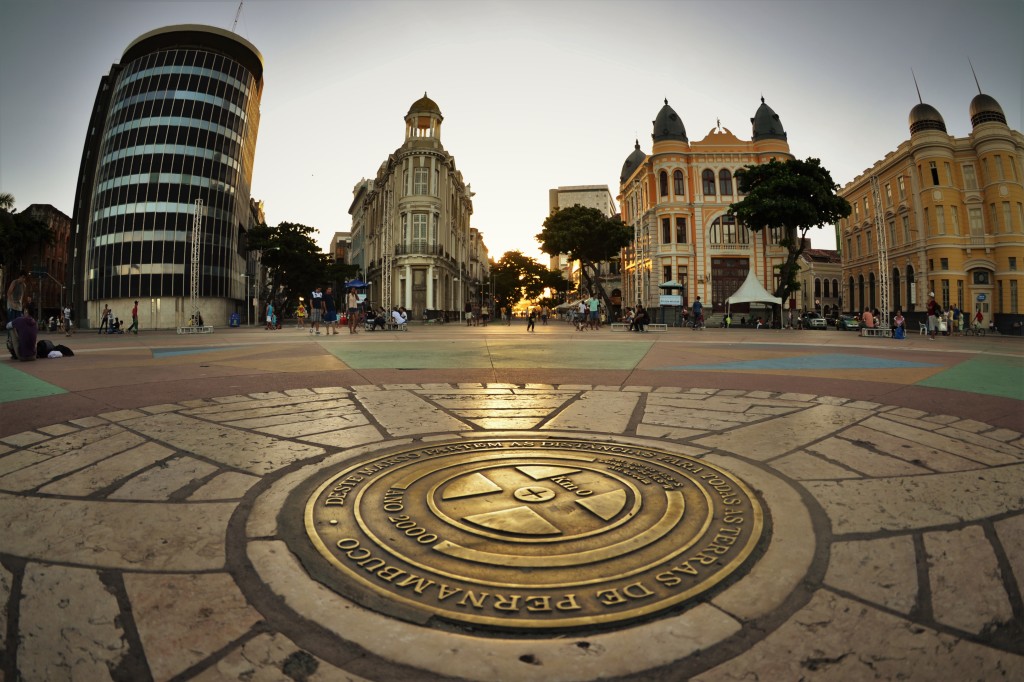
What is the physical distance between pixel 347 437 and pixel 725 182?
5235 centimetres

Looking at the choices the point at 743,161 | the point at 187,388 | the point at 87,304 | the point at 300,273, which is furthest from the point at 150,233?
the point at 743,161

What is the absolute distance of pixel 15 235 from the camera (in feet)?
139

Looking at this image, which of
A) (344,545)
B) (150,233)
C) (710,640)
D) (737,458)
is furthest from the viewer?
(150,233)

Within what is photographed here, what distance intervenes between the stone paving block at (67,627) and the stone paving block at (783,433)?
2.85 meters

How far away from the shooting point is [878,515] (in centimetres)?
202

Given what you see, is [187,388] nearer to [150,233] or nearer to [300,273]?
[300,273]

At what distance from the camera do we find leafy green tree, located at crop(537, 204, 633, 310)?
43.9 metres

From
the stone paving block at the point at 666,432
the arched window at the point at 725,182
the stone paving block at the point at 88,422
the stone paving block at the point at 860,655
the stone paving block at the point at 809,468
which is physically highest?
the arched window at the point at 725,182

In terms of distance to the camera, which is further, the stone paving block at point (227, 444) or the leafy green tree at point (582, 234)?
the leafy green tree at point (582, 234)

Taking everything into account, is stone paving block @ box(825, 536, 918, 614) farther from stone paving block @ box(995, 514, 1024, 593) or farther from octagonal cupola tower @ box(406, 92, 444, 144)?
octagonal cupola tower @ box(406, 92, 444, 144)

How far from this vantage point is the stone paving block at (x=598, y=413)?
3.65m

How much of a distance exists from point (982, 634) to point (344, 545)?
1888mm

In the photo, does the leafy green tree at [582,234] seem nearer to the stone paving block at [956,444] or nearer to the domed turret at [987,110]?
the domed turret at [987,110]

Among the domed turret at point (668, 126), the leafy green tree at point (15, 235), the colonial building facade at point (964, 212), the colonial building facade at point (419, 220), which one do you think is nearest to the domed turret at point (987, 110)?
the colonial building facade at point (964, 212)
